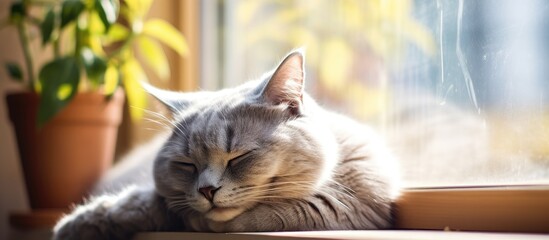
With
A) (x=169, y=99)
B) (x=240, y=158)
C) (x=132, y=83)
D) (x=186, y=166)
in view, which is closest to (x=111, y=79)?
(x=132, y=83)

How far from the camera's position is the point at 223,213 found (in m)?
1.16

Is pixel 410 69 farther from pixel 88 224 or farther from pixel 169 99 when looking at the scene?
pixel 88 224

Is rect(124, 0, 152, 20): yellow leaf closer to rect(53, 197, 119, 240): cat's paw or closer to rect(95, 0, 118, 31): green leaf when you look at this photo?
rect(95, 0, 118, 31): green leaf

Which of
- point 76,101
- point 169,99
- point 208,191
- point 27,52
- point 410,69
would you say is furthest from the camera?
point 27,52

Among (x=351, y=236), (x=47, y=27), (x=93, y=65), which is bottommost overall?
(x=351, y=236)

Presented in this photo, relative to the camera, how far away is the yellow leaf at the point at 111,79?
6.45 feet

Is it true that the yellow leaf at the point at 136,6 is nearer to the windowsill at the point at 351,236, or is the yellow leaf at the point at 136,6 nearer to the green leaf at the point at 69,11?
the green leaf at the point at 69,11

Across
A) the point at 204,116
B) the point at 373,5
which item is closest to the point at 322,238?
the point at 204,116

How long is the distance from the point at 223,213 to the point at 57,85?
2.81 feet

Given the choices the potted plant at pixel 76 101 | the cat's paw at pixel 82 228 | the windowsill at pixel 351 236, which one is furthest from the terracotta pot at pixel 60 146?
the windowsill at pixel 351 236

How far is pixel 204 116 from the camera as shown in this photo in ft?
4.19

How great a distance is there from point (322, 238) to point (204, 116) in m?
0.41

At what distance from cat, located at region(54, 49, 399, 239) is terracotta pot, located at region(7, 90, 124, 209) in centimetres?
60

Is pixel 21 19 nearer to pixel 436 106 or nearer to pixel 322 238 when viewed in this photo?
pixel 436 106
